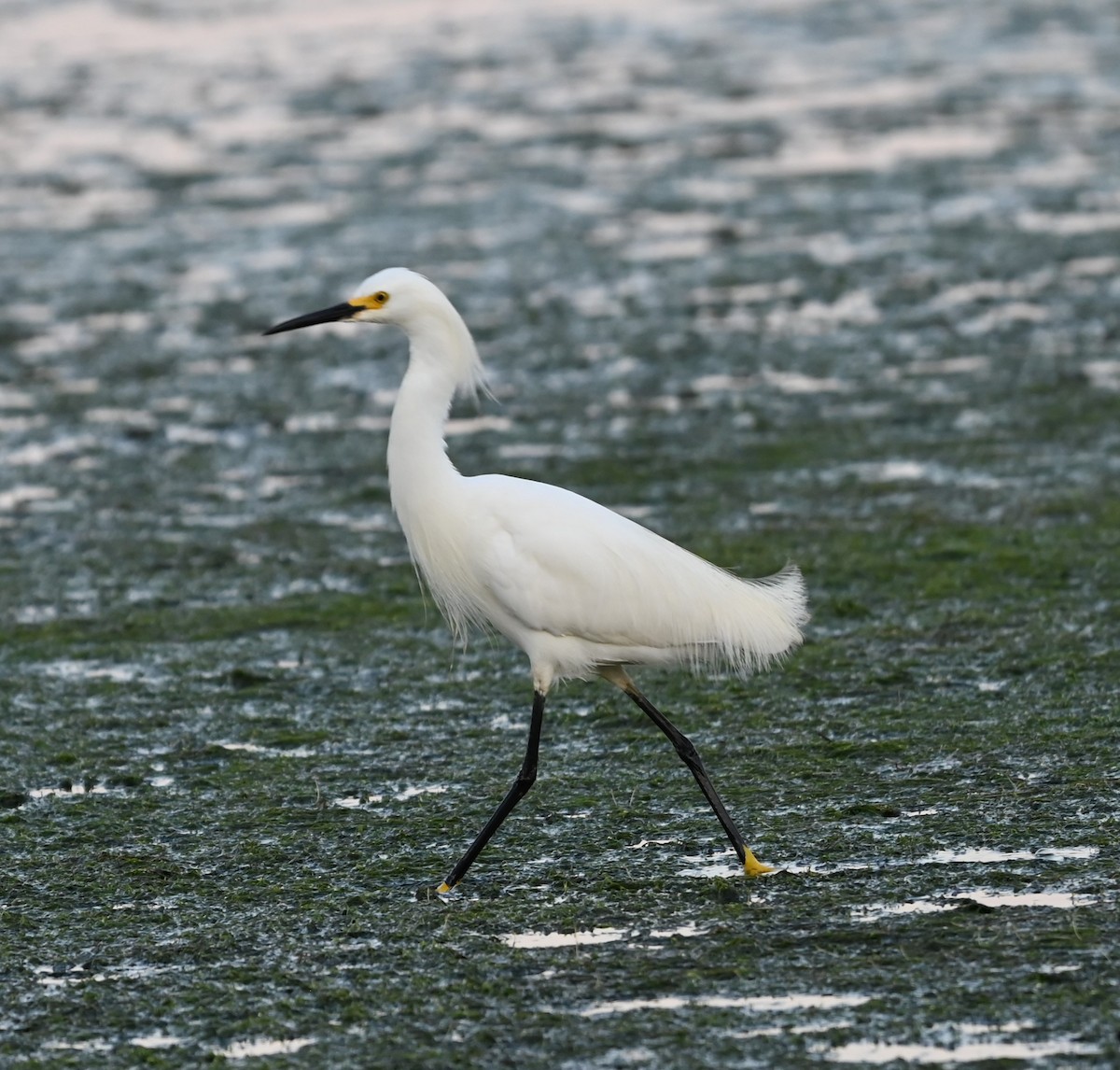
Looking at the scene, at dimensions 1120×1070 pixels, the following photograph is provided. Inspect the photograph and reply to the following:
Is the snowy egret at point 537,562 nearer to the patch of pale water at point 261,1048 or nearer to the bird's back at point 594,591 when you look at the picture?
the bird's back at point 594,591

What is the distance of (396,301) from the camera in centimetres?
643

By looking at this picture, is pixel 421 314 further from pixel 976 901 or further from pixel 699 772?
pixel 976 901

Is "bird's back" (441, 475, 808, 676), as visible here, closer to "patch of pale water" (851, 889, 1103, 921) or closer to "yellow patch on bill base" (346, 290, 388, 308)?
"yellow patch on bill base" (346, 290, 388, 308)

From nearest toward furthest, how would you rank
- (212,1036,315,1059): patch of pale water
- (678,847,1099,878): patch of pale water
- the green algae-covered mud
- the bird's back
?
(212,1036,315,1059): patch of pale water → the green algae-covered mud → (678,847,1099,878): patch of pale water → the bird's back

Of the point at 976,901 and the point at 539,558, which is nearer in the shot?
the point at 976,901

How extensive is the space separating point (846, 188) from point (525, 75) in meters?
6.79

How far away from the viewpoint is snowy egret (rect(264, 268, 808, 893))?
637 centimetres

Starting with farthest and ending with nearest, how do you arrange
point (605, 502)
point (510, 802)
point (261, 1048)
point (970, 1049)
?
1. point (605, 502)
2. point (510, 802)
3. point (261, 1048)
4. point (970, 1049)

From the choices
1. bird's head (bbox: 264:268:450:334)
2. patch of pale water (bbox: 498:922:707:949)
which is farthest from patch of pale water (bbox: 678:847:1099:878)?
bird's head (bbox: 264:268:450:334)

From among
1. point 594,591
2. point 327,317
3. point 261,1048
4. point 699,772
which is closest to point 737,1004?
point 261,1048

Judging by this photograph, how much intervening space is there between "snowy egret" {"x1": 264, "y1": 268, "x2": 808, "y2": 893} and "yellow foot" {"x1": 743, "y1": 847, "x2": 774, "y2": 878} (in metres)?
0.21

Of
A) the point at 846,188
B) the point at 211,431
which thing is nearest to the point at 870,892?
the point at 211,431

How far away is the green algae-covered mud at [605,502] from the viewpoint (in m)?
5.34

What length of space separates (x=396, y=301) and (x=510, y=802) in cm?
160
